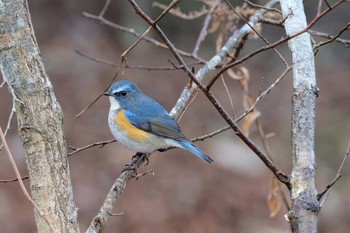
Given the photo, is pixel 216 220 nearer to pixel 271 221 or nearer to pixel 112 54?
pixel 271 221

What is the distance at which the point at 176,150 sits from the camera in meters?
8.73

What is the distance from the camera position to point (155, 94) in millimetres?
10273

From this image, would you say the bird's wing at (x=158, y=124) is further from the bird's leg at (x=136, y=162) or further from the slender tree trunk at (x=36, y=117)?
the slender tree trunk at (x=36, y=117)

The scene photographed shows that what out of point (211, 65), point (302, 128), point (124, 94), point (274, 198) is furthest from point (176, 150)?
point (302, 128)

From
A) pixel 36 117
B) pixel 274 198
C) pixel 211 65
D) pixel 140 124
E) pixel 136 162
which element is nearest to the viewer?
pixel 36 117

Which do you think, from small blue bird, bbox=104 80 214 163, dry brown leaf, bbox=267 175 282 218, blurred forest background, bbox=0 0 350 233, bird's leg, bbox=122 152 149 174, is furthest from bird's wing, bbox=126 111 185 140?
blurred forest background, bbox=0 0 350 233

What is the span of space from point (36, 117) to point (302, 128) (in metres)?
0.91

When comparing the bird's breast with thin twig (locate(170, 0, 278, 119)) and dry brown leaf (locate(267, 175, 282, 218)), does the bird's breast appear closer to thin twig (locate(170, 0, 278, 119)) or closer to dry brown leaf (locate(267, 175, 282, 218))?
thin twig (locate(170, 0, 278, 119))

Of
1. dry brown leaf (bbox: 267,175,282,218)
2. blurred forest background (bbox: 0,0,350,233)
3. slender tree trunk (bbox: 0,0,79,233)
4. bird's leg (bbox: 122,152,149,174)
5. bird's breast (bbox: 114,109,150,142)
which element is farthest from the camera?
blurred forest background (bbox: 0,0,350,233)

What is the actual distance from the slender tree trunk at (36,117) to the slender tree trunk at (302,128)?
0.74 meters

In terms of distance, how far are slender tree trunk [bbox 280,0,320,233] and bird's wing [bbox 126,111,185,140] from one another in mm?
1221

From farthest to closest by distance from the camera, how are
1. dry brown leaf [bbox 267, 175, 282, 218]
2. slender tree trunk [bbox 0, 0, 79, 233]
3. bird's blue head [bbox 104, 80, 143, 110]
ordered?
bird's blue head [bbox 104, 80, 143, 110] → dry brown leaf [bbox 267, 175, 282, 218] → slender tree trunk [bbox 0, 0, 79, 233]

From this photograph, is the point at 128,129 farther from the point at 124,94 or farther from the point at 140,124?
the point at 124,94

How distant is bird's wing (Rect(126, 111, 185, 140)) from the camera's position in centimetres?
405
